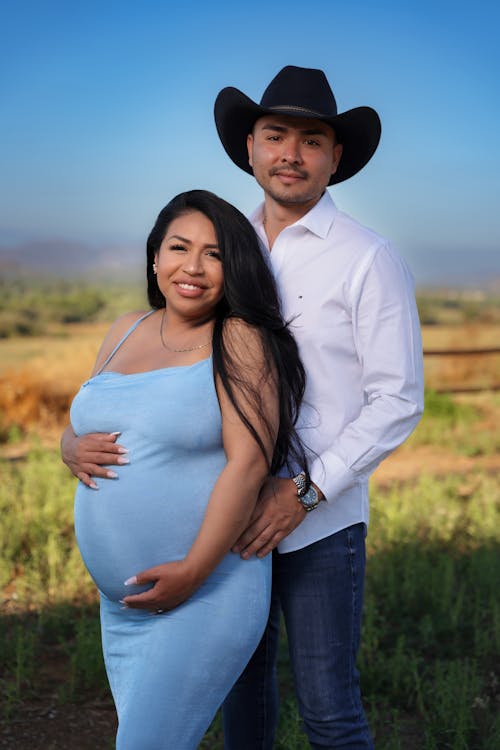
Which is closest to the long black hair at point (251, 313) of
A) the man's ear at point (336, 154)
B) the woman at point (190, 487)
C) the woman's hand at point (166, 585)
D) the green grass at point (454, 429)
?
the woman at point (190, 487)

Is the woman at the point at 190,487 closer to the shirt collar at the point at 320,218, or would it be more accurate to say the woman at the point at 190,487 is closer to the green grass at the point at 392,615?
the shirt collar at the point at 320,218

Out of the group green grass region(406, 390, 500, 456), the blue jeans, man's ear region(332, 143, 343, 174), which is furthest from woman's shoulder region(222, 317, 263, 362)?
green grass region(406, 390, 500, 456)

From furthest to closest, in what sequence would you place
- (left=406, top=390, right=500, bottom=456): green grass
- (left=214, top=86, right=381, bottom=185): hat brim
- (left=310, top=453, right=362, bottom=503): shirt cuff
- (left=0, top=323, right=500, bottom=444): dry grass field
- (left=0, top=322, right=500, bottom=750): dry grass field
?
1. (left=0, top=323, right=500, bottom=444): dry grass field
2. (left=406, top=390, right=500, bottom=456): green grass
3. (left=0, top=322, right=500, bottom=750): dry grass field
4. (left=214, top=86, right=381, bottom=185): hat brim
5. (left=310, top=453, right=362, bottom=503): shirt cuff

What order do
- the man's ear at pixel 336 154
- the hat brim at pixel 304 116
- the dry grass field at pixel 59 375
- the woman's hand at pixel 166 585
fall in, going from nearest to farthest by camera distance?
the woman's hand at pixel 166 585 → the hat brim at pixel 304 116 → the man's ear at pixel 336 154 → the dry grass field at pixel 59 375

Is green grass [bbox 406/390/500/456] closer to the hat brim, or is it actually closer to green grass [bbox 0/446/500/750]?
green grass [bbox 0/446/500/750]

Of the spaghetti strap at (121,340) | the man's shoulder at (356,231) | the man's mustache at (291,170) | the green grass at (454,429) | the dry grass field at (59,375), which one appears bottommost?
the green grass at (454,429)

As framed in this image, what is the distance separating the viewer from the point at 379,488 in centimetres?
798

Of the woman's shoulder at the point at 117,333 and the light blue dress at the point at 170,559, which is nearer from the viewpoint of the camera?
the light blue dress at the point at 170,559

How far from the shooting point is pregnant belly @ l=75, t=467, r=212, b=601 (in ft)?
7.68

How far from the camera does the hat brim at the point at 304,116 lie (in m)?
2.81

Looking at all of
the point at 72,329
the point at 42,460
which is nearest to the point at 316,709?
the point at 42,460

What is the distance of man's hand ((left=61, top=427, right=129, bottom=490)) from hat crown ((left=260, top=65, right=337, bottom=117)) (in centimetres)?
106

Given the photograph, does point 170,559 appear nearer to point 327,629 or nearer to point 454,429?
point 327,629

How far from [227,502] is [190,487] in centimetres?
11
